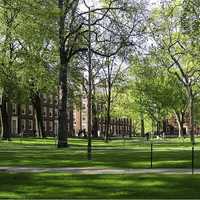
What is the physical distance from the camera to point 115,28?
1607 inches

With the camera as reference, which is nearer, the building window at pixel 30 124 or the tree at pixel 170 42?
the tree at pixel 170 42

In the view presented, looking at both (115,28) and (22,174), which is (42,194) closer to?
(22,174)

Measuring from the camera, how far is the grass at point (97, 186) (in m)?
16.6

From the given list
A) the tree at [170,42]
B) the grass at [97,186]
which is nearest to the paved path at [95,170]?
the grass at [97,186]

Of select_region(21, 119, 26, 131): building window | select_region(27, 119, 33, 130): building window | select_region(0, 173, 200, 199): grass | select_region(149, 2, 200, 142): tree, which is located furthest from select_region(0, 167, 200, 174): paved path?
select_region(27, 119, 33, 130): building window

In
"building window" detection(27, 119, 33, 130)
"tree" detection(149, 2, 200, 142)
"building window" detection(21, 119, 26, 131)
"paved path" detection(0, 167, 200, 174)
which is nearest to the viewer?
"paved path" detection(0, 167, 200, 174)

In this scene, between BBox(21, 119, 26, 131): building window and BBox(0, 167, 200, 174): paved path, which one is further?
BBox(21, 119, 26, 131): building window

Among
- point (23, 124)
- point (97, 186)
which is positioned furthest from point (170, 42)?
point (97, 186)

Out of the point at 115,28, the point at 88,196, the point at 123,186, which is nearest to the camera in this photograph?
the point at 88,196

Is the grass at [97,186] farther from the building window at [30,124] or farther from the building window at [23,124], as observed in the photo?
the building window at [30,124]

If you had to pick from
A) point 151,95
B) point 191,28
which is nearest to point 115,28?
point 191,28

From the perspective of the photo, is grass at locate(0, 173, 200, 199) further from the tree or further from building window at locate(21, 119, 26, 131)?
building window at locate(21, 119, 26, 131)

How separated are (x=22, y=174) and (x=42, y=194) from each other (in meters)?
4.59

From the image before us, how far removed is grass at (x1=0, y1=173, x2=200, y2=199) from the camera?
16.6m
